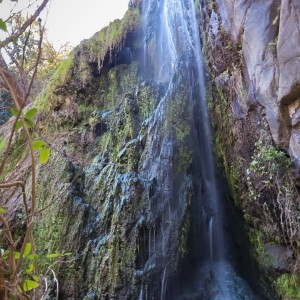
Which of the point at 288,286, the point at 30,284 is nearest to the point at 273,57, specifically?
the point at 288,286

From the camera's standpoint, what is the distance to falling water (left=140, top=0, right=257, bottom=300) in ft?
19.0

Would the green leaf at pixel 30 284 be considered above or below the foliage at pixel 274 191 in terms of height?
below

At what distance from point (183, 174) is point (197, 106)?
1936 mm

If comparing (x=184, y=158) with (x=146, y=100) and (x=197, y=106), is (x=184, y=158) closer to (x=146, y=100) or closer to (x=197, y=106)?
(x=197, y=106)

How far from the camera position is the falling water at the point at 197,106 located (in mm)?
5805

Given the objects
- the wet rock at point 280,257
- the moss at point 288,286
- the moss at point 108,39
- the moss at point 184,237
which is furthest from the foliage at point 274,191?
the moss at point 108,39

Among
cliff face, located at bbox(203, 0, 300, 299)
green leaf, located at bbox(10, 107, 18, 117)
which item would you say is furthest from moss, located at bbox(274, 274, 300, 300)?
green leaf, located at bbox(10, 107, 18, 117)

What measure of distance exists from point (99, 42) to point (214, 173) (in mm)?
5686

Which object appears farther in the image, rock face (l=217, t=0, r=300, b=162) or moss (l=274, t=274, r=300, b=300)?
moss (l=274, t=274, r=300, b=300)

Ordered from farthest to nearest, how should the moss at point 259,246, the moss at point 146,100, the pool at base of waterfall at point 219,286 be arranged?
the moss at point 146,100, the moss at point 259,246, the pool at base of waterfall at point 219,286

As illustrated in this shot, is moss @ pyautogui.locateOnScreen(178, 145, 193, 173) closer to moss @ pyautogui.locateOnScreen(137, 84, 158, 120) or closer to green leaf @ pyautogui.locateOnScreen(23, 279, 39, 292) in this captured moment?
moss @ pyautogui.locateOnScreen(137, 84, 158, 120)

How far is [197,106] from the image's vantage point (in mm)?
7594

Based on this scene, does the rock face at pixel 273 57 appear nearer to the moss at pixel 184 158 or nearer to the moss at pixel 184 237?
the moss at pixel 184 158

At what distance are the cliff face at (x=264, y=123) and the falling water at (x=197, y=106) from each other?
524mm
